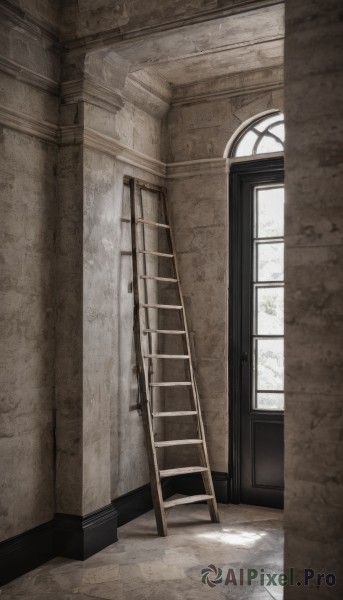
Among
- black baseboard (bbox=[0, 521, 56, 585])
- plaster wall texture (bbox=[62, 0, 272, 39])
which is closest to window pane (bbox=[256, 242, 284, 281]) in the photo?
plaster wall texture (bbox=[62, 0, 272, 39])

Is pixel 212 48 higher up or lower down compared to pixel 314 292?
higher up

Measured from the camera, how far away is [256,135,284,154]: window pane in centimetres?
543

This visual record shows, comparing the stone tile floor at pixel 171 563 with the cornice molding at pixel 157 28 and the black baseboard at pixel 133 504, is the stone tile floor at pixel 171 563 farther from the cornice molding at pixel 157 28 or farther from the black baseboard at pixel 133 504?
the cornice molding at pixel 157 28

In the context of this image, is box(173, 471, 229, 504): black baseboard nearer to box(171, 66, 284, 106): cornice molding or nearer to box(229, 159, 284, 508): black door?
box(229, 159, 284, 508): black door

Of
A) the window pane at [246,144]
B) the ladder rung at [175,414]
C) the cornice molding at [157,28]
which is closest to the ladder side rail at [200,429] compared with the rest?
the ladder rung at [175,414]

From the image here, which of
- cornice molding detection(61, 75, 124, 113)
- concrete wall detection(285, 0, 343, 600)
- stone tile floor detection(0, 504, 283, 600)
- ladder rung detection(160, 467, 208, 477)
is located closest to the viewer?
concrete wall detection(285, 0, 343, 600)

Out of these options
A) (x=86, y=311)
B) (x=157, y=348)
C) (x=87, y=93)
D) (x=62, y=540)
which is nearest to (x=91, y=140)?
(x=87, y=93)

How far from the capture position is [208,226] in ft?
18.4

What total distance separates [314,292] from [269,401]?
264 centimetres

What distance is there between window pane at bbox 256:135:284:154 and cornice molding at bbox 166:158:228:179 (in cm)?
34

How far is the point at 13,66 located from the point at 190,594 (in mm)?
3561

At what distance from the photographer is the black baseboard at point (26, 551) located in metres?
3.79

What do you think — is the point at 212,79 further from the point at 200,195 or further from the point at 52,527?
the point at 52,527

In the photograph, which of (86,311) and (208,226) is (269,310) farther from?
(86,311)
